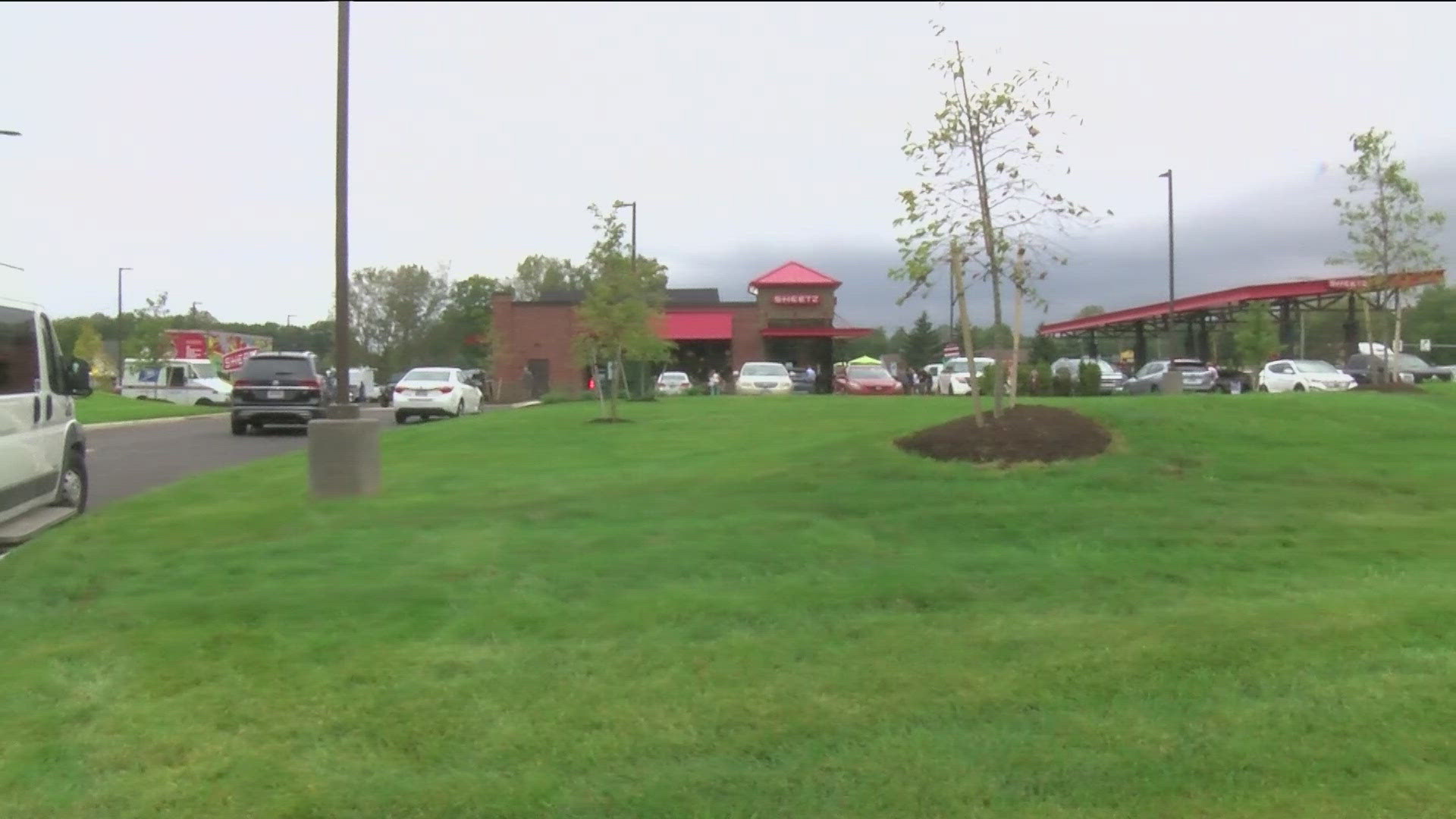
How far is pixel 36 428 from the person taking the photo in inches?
395

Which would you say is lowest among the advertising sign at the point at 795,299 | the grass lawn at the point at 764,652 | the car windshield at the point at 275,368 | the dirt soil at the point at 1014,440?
the grass lawn at the point at 764,652

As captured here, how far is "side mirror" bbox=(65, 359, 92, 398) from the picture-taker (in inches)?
432

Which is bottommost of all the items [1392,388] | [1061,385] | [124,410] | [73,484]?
[73,484]

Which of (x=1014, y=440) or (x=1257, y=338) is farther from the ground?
(x=1257, y=338)

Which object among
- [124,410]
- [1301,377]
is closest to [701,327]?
[124,410]

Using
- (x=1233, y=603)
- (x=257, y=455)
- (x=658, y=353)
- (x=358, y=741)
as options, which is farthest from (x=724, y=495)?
(x=658, y=353)

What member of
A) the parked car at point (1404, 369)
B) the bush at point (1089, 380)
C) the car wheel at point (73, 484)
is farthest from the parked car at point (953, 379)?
the car wheel at point (73, 484)

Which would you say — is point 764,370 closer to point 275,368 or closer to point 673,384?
point 673,384

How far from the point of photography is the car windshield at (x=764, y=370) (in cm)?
3475

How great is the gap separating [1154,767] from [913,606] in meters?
2.10

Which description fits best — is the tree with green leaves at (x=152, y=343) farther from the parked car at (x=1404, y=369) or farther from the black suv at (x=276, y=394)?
the parked car at (x=1404, y=369)

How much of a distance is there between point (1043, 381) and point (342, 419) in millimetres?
23804

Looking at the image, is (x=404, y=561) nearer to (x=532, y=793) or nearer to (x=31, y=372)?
(x=532, y=793)

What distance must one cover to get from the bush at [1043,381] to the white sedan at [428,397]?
14864 millimetres
